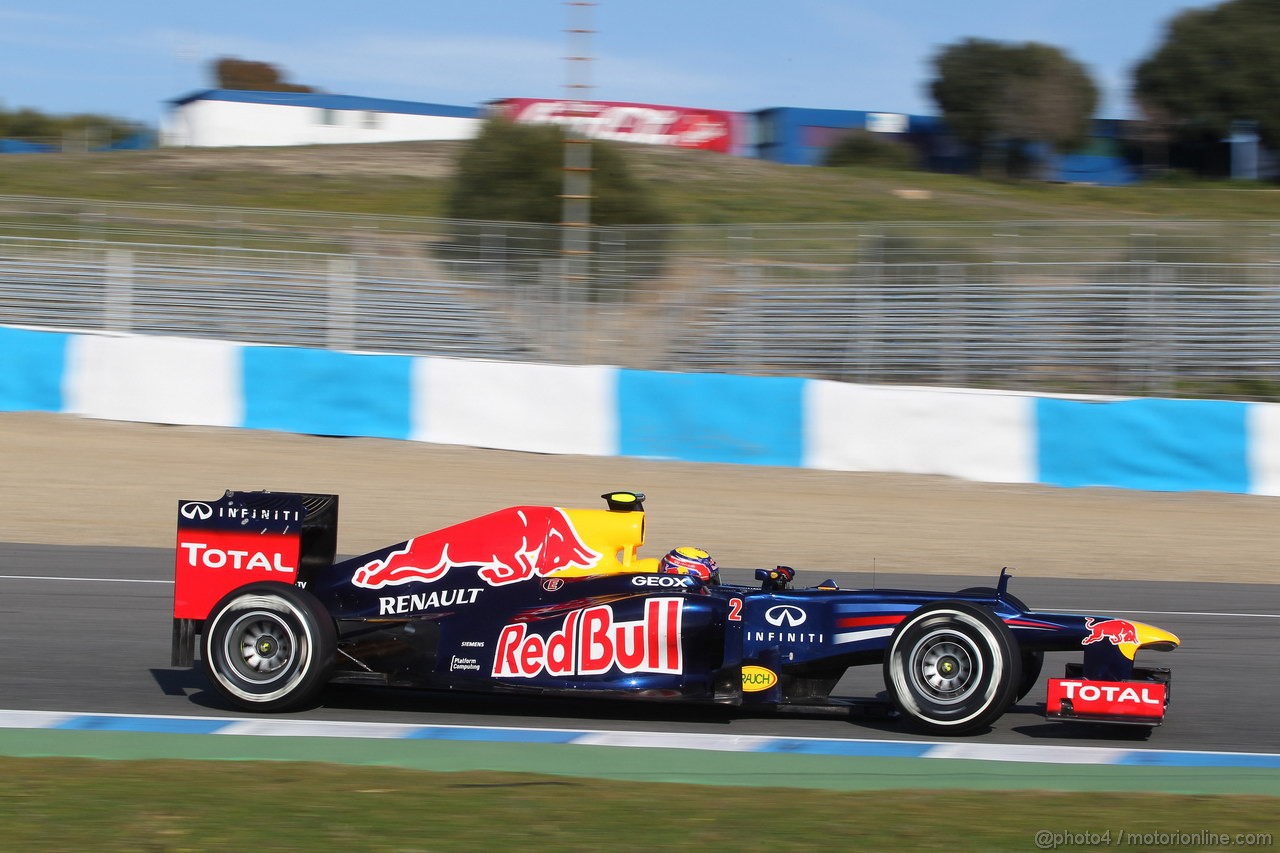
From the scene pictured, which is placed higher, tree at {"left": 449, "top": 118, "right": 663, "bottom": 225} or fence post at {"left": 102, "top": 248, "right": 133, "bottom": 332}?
tree at {"left": 449, "top": 118, "right": 663, "bottom": 225}

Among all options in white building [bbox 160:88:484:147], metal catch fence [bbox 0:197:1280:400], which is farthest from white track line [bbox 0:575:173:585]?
white building [bbox 160:88:484:147]

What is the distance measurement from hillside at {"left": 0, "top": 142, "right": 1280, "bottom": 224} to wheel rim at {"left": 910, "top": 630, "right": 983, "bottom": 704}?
25103mm

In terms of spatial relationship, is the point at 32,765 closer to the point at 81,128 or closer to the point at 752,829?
the point at 752,829

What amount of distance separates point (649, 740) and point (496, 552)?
997mm

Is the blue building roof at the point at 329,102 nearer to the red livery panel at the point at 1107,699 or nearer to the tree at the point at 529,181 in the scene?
the tree at the point at 529,181

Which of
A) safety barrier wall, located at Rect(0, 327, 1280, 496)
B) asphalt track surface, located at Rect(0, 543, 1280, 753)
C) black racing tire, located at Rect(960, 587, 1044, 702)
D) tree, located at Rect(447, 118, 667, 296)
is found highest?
tree, located at Rect(447, 118, 667, 296)

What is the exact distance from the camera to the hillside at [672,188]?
108 feet

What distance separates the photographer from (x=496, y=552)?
5625 millimetres

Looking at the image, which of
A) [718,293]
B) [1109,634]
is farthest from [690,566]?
[718,293]

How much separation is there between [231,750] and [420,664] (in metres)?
0.80

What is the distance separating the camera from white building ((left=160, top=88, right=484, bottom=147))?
48312mm

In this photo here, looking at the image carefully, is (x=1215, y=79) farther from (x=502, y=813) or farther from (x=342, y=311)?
(x=502, y=813)

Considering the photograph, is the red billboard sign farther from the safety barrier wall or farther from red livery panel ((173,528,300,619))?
red livery panel ((173,528,300,619))

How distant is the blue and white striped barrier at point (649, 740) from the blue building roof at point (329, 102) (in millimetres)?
45518
